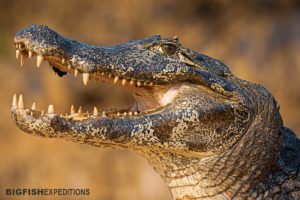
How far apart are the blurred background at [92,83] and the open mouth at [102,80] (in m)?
3.21

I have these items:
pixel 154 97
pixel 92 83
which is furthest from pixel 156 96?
pixel 92 83

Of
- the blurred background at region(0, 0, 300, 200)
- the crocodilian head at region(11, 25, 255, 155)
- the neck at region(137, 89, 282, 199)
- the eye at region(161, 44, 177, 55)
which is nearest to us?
the crocodilian head at region(11, 25, 255, 155)

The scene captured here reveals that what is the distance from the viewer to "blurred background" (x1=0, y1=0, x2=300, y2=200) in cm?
500

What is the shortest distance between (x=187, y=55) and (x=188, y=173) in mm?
672

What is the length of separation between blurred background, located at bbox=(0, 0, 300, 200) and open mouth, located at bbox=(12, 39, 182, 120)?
10.5ft

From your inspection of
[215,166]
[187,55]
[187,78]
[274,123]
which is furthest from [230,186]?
[187,55]

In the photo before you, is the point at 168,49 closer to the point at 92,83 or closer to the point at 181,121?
the point at 181,121

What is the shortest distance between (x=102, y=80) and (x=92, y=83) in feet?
11.5

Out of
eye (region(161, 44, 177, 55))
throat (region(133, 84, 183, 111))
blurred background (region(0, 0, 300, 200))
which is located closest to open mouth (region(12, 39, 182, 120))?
throat (region(133, 84, 183, 111))

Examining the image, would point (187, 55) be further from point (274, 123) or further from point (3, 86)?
point (3, 86)

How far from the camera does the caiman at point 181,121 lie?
1561 mm

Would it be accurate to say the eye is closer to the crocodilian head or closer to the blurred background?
the crocodilian head

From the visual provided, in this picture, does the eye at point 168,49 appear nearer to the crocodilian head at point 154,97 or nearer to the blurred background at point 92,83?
the crocodilian head at point 154,97

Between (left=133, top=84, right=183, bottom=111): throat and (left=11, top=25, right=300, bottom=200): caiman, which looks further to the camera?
(left=133, top=84, right=183, bottom=111): throat
